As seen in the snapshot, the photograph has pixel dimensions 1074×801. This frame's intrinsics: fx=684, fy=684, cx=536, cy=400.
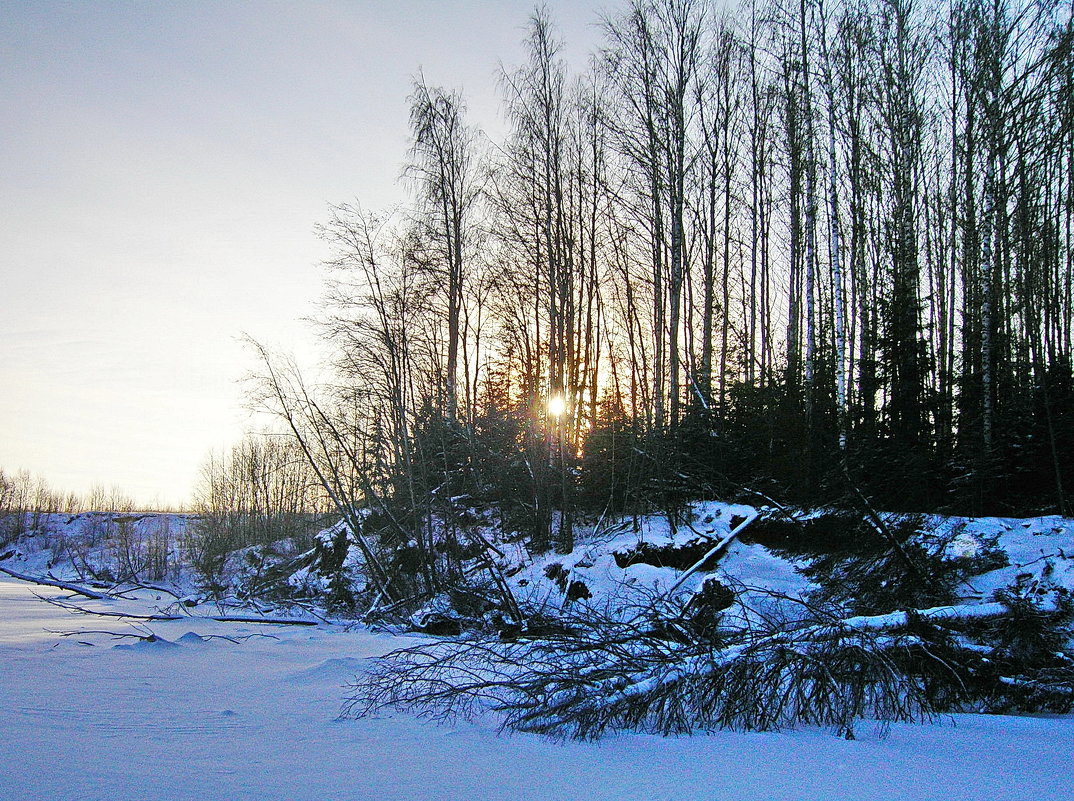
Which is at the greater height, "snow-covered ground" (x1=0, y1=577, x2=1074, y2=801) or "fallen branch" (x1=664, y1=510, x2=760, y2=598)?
"fallen branch" (x1=664, y1=510, x2=760, y2=598)

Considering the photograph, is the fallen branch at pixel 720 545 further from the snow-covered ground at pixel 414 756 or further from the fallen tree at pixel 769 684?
the snow-covered ground at pixel 414 756

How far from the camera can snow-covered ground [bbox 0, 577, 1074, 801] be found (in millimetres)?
3373

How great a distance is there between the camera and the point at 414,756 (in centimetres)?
396

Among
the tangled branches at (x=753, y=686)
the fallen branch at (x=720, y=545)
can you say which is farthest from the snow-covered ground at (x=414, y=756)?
the fallen branch at (x=720, y=545)

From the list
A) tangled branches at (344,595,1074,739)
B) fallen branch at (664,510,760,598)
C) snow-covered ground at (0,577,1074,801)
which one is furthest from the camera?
fallen branch at (664,510,760,598)

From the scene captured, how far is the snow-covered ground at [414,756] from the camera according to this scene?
3373mm

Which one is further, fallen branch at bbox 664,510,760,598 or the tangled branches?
fallen branch at bbox 664,510,760,598

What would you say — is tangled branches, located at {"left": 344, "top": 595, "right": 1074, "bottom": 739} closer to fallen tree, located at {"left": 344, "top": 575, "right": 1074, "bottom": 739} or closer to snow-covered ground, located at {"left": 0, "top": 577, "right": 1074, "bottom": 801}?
fallen tree, located at {"left": 344, "top": 575, "right": 1074, "bottom": 739}

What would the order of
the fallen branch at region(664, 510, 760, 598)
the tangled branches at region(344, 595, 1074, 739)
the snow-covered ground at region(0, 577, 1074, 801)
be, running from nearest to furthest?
the snow-covered ground at region(0, 577, 1074, 801) → the tangled branches at region(344, 595, 1074, 739) → the fallen branch at region(664, 510, 760, 598)

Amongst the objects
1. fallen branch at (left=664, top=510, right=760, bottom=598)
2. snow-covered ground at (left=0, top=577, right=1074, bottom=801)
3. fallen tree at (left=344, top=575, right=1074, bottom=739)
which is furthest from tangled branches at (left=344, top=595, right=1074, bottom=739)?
fallen branch at (left=664, top=510, right=760, bottom=598)

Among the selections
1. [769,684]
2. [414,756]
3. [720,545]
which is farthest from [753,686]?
[720,545]

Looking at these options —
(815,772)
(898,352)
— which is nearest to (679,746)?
(815,772)

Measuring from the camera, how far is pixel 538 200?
15.9 meters

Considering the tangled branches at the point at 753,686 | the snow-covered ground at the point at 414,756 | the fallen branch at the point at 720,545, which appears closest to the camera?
the snow-covered ground at the point at 414,756
